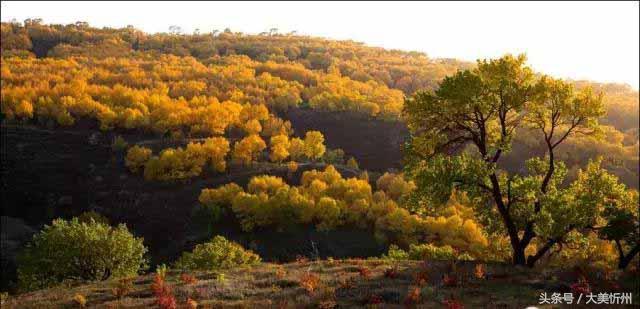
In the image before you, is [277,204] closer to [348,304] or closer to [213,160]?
[213,160]

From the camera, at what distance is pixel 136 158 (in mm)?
109625

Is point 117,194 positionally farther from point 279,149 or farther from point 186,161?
point 279,149

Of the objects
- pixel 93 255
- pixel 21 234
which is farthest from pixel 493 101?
pixel 21 234

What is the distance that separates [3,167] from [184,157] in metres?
38.2

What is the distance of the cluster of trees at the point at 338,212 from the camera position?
84750 mm

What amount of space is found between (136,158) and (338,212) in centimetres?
4766

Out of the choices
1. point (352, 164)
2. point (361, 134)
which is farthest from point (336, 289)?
point (361, 134)

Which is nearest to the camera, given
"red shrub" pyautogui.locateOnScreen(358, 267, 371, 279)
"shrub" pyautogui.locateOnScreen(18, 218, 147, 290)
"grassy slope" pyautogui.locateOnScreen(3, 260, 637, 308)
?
"grassy slope" pyautogui.locateOnScreen(3, 260, 637, 308)

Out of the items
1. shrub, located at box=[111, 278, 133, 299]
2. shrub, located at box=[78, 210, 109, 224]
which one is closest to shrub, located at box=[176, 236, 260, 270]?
shrub, located at box=[111, 278, 133, 299]

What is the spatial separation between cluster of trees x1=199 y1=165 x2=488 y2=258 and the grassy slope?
55.8 m

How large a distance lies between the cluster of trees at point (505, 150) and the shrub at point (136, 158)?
92.2 metres

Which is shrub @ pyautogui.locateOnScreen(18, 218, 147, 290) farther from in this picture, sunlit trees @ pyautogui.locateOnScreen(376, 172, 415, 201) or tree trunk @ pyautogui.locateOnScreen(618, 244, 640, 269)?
sunlit trees @ pyautogui.locateOnScreen(376, 172, 415, 201)

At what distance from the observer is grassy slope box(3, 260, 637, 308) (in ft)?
66.5

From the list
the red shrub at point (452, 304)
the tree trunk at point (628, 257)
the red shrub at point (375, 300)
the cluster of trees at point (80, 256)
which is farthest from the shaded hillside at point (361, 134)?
the red shrub at point (452, 304)
